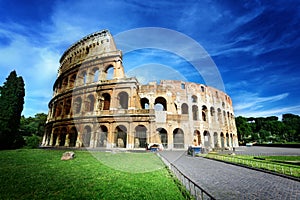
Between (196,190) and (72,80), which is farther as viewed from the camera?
(72,80)

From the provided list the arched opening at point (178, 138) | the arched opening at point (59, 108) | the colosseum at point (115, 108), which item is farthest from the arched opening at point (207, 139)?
the arched opening at point (59, 108)

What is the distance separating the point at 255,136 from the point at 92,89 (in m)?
63.3

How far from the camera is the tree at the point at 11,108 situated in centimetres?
1814

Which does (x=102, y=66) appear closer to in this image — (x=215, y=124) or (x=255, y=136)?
(x=215, y=124)

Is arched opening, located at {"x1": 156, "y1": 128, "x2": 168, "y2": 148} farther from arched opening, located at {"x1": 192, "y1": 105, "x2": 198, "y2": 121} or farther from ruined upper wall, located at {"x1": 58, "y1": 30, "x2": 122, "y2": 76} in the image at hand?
ruined upper wall, located at {"x1": 58, "y1": 30, "x2": 122, "y2": 76}

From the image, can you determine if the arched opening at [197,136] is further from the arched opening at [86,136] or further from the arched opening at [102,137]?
the arched opening at [86,136]

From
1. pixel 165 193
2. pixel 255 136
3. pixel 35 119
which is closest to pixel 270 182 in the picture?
pixel 165 193

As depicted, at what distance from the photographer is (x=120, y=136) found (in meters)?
21.6

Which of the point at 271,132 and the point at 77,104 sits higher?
the point at 77,104

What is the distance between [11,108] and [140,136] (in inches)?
640

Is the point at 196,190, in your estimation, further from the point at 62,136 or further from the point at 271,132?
the point at 271,132

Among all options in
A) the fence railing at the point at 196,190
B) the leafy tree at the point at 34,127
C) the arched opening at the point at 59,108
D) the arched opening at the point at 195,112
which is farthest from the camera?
the leafy tree at the point at 34,127

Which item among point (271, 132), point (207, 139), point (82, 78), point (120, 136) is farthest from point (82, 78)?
point (271, 132)

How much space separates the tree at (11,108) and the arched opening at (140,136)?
14913 millimetres
